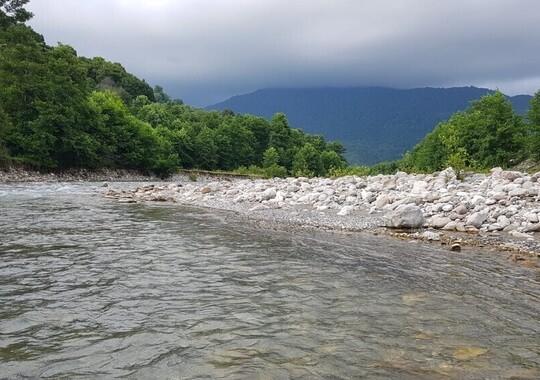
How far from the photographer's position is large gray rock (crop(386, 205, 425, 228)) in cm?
1473

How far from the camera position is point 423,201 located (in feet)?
57.5

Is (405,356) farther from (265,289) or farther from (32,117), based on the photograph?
(32,117)

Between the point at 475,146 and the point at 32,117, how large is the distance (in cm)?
5303

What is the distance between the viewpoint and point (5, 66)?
46.9 metres

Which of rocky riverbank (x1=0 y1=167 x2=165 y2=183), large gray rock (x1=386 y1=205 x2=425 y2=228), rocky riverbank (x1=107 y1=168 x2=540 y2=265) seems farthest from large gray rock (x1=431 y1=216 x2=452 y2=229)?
rocky riverbank (x1=0 y1=167 x2=165 y2=183)

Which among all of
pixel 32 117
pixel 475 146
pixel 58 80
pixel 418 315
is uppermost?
pixel 58 80

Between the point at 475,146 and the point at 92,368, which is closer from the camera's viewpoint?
the point at 92,368

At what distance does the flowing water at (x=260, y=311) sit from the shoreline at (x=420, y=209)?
1.68m

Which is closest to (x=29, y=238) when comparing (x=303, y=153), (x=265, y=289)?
(x=265, y=289)

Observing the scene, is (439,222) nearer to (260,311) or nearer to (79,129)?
(260,311)

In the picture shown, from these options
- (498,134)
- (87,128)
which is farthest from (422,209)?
(87,128)

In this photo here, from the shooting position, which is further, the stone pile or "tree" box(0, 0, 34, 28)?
"tree" box(0, 0, 34, 28)

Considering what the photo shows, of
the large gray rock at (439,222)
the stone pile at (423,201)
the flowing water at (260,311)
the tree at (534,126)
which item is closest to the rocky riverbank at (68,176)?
the stone pile at (423,201)

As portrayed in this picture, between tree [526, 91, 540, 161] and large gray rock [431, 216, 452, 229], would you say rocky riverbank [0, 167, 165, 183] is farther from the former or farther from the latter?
tree [526, 91, 540, 161]
